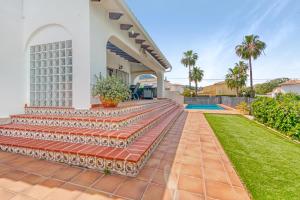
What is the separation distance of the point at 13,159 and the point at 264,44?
31255 millimetres

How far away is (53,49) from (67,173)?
419 centimetres

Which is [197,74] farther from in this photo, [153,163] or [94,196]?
[94,196]

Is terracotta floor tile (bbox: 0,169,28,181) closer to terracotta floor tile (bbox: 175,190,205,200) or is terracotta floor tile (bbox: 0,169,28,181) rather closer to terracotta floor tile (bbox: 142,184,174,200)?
terracotta floor tile (bbox: 142,184,174,200)

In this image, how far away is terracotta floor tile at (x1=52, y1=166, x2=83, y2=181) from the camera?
8.80 ft

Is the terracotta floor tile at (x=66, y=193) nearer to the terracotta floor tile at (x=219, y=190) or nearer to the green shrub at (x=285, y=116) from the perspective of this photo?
the terracotta floor tile at (x=219, y=190)

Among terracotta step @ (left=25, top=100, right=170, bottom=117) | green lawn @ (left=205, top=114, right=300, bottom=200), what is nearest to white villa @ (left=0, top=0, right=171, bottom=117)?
terracotta step @ (left=25, top=100, right=170, bottom=117)

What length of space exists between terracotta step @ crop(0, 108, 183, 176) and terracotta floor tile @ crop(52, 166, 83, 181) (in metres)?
0.14

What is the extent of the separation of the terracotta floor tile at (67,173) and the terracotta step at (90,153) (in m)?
0.14

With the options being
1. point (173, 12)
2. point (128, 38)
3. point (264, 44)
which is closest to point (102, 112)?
point (128, 38)

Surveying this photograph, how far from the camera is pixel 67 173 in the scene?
2.82m

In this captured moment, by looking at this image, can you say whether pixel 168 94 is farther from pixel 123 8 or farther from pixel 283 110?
pixel 123 8

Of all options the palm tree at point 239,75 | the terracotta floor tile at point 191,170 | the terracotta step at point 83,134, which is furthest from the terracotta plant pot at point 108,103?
the palm tree at point 239,75

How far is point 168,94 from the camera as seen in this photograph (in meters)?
20.1

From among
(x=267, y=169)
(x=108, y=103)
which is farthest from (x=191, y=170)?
(x=108, y=103)
